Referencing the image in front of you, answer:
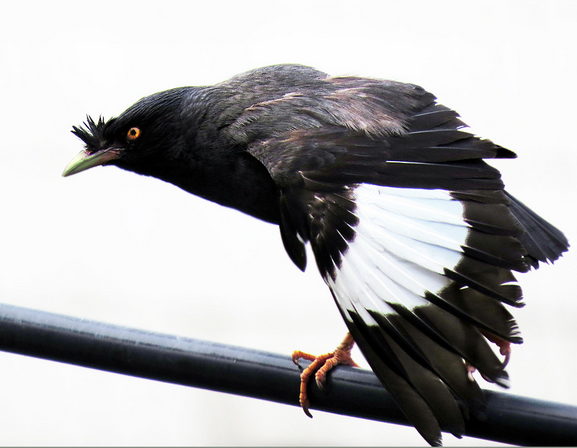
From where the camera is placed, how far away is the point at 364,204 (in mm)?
2184

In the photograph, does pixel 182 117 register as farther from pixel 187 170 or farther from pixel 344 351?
pixel 344 351

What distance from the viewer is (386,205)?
2174 mm

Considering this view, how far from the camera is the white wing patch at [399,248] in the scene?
80.4 inches

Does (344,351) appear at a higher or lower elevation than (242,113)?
lower

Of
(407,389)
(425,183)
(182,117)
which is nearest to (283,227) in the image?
(425,183)

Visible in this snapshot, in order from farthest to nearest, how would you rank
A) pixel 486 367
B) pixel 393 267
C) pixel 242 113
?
pixel 242 113, pixel 393 267, pixel 486 367

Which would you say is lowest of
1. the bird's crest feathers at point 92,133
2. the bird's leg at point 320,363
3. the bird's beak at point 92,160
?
the bird's leg at point 320,363

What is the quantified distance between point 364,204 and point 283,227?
0.24 m

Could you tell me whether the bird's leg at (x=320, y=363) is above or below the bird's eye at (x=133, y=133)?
below

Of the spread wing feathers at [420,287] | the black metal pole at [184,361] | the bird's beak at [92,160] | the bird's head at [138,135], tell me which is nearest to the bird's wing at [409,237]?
the spread wing feathers at [420,287]

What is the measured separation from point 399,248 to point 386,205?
0.44 ft

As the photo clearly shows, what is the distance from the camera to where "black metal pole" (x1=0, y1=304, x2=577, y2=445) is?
200 cm

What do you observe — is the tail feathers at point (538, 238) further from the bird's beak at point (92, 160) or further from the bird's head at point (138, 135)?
the bird's beak at point (92, 160)

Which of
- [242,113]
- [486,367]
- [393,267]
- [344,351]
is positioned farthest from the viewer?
[242,113]
